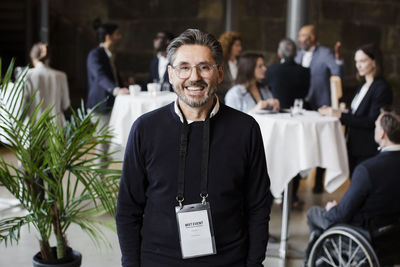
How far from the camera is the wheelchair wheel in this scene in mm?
3041

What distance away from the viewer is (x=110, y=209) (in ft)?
9.54

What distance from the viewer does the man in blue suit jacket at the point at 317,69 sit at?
19.3 ft

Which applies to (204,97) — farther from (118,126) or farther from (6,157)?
(6,157)

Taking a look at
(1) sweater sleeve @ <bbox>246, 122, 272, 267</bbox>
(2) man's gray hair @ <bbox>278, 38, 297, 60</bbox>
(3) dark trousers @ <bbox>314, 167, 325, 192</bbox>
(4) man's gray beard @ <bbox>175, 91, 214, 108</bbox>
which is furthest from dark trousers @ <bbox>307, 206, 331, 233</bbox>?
(3) dark trousers @ <bbox>314, 167, 325, 192</bbox>

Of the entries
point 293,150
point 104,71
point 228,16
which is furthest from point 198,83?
point 228,16

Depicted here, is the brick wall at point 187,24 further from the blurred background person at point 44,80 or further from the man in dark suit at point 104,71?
the blurred background person at point 44,80

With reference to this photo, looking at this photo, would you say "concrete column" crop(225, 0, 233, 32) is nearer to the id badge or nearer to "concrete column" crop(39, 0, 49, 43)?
"concrete column" crop(39, 0, 49, 43)

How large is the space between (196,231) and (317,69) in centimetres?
436

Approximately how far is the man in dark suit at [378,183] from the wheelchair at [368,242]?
6cm

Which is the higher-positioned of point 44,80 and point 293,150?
point 44,80

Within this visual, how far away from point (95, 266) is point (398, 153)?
215 cm

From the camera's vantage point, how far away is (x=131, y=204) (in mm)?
1967

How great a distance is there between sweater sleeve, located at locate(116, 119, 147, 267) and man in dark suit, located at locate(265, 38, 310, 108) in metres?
3.45

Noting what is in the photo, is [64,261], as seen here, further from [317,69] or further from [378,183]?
[317,69]
